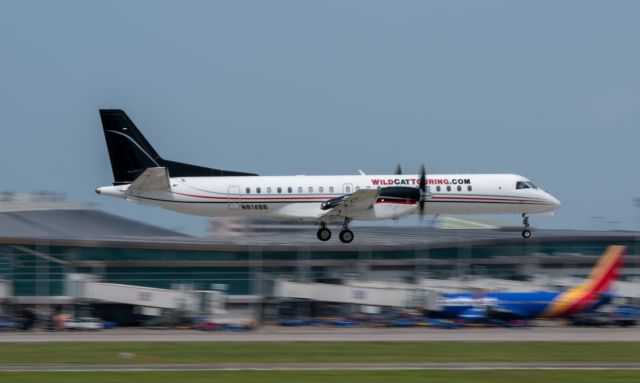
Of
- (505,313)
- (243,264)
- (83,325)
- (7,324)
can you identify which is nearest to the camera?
(7,324)

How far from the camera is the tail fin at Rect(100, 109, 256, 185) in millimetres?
43906

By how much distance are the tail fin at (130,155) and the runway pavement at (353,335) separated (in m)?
7.62

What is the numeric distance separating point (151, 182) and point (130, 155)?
2.30 m

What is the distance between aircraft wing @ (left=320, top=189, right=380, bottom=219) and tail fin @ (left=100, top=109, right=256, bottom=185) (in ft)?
14.3

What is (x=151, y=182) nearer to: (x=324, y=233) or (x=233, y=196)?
(x=233, y=196)

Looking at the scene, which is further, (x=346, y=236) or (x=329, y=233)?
(x=346, y=236)

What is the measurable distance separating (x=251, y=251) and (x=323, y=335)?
19.3 metres

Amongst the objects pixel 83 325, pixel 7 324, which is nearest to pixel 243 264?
pixel 83 325

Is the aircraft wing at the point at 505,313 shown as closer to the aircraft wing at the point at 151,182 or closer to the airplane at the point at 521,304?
the airplane at the point at 521,304

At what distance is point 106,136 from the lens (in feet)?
146
